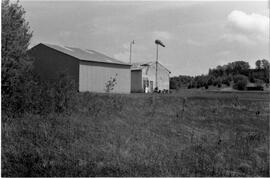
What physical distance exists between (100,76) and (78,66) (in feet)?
8.32

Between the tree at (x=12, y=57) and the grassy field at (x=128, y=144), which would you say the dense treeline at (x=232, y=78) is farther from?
the tree at (x=12, y=57)

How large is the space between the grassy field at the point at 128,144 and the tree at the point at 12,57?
0.80m

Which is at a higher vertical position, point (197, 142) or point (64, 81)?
point (64, 81)

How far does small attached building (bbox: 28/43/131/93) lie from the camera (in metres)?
21.5

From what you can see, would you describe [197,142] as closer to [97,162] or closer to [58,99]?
[97,162]

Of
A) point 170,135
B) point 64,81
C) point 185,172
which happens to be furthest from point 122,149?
point 64,81

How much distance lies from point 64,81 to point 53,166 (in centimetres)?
423

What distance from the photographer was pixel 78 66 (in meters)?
21.4

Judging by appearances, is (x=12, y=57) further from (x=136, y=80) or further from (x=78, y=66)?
(x=136, y=80)

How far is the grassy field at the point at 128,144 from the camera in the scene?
5.11 m

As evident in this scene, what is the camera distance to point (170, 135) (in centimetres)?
749

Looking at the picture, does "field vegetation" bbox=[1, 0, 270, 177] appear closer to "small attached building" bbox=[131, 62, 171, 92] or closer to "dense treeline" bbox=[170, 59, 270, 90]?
"small attached building" bbox=[131, 62, 171, 92]

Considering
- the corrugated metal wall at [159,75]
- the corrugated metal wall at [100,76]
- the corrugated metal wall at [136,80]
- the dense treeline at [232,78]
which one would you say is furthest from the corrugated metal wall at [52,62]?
the dense treeline at [232,78]

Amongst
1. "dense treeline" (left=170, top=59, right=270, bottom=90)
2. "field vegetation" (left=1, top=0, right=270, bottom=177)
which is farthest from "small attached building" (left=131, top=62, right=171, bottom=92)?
"field vegetation" (left=1, top=0, right=270, bottom=177)
